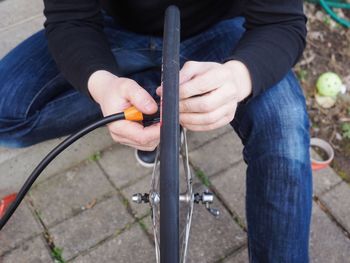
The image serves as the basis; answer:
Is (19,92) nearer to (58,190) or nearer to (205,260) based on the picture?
(58,190)

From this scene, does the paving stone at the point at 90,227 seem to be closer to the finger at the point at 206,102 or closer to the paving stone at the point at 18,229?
the paving stone at the point at 18,229

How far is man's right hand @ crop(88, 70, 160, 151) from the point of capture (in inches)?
32.9

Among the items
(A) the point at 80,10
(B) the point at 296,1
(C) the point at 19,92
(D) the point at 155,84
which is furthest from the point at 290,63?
(C) the point at 19,92

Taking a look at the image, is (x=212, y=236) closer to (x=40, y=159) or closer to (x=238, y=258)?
(x=238, y=258)

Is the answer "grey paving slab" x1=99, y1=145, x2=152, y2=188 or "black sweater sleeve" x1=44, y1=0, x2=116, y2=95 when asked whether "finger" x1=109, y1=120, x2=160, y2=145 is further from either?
"grey paving slab" x1=99, y1=145, x2=152, y2=188

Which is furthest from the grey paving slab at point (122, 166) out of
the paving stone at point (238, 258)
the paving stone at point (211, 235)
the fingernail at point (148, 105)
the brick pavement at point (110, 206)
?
the fingernail at point (148, 105)

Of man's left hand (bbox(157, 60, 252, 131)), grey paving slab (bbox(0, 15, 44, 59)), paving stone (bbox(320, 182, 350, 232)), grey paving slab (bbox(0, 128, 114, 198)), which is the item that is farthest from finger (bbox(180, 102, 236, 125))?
grey paving slab (bbox(0, 15, 44, 59))

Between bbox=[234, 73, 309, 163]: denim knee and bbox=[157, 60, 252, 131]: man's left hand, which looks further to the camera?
bbox=[234, 73, 309, 163]: denim knee

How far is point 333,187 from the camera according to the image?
1.66 metres

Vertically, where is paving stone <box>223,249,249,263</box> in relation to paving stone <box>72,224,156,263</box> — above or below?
below

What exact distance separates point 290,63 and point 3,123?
0.86m

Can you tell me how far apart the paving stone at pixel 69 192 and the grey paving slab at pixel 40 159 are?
0.12 feet

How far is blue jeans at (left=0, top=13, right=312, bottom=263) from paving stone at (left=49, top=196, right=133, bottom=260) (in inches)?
12.9

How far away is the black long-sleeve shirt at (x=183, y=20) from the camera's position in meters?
1.04
